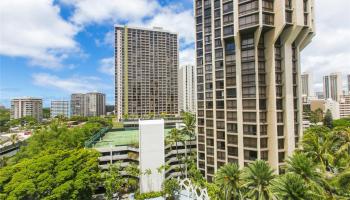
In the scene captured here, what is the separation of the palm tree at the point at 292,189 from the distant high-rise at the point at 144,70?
394 ft

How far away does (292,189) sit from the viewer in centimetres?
2514

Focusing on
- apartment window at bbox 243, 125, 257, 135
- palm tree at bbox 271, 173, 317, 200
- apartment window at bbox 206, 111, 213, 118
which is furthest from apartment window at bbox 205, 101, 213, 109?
palm tree at bbox 271, 173, 317, 200

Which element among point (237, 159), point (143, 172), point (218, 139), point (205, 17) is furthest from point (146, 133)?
point (205, 17)

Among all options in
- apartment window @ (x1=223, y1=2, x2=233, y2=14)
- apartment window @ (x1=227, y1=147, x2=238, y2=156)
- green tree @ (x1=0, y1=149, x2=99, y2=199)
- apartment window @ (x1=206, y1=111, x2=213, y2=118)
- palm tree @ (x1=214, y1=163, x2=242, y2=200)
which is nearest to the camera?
palm tree @ (x1=214, y1=163, x2=242, y2=200)

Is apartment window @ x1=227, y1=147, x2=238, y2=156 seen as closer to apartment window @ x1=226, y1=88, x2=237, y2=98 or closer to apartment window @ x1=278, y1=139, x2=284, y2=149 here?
apartment window @ x1=278, y1=139, x2=284, y2=149

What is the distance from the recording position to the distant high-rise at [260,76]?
41344 millimetres

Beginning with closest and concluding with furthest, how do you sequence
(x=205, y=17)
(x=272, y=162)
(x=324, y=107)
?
1. (x=272, y=162)
2. (x=205, y=17)
3. (x=324, y=107)

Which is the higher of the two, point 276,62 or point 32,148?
point 276,62

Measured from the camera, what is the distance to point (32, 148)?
53531 millimetres

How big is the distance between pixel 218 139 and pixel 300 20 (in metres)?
28.8

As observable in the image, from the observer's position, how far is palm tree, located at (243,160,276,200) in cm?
2906

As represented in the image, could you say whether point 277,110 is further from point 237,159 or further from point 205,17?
point 205,17

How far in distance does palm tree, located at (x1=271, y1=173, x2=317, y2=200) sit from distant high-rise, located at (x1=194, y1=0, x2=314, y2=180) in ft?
53.9

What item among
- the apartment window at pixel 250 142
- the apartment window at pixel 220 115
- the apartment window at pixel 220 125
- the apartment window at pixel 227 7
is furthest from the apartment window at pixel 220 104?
the apartment window at pixel 227 7
